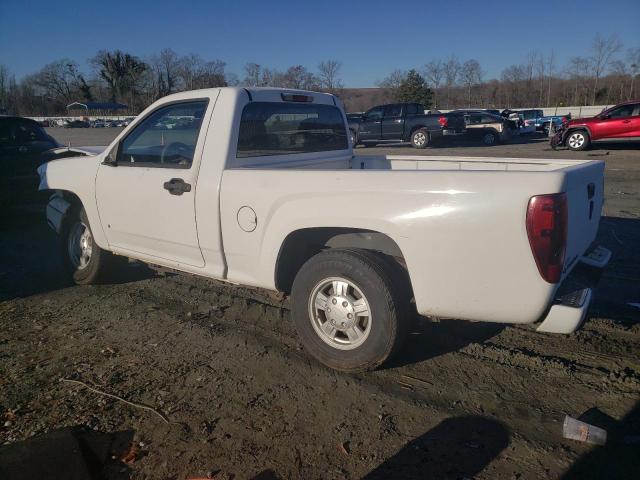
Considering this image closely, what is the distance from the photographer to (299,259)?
387 cm

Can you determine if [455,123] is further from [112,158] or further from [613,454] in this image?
[613,454]

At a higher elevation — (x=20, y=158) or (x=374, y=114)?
(x=374, y=114)

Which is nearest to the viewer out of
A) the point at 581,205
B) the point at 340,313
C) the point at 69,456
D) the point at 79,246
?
the point at 69,456

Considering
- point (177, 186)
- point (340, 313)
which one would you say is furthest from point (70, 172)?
point (340, 313)

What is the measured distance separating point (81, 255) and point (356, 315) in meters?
3.52

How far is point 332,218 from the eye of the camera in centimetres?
332

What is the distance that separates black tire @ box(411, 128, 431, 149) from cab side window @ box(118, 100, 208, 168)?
19.7 metres

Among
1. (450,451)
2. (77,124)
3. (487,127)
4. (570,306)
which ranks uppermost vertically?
(77,124)

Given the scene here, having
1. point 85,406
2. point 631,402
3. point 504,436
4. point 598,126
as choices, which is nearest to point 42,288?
point 85,406

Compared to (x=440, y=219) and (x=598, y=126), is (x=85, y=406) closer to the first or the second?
(x=440, y=219)

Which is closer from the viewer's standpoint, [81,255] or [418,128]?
[81,255]

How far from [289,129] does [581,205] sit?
8.12 feet

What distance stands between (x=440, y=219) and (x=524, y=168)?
5.88 feet

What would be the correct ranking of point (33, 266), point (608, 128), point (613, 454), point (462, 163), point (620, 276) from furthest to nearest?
point (608, 128) < point (33, 266) < point (620, 276) < point (462, 163) < point (613, 454)
